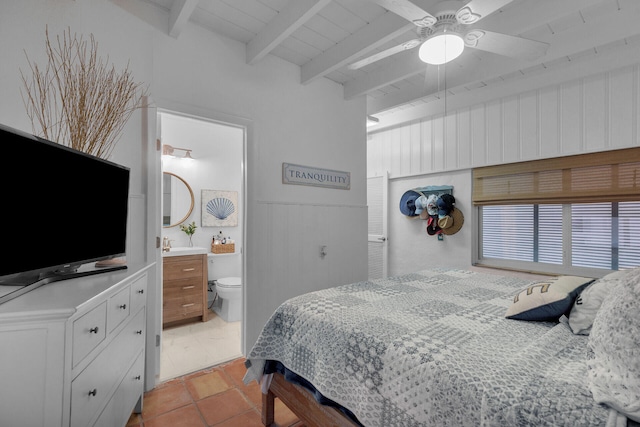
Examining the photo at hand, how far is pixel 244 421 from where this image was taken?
1845 millimetres

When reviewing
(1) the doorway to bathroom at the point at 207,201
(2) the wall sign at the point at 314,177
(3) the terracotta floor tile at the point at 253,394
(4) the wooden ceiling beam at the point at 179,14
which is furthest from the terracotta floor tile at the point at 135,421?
(4) the wooden ceiling beam at the point at 179,14

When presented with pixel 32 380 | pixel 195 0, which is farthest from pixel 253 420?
pixel 195 0

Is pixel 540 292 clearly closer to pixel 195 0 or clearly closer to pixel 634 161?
pixel 634 161

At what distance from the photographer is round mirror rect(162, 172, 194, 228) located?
3.82 metres

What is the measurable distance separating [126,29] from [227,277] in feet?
9.52

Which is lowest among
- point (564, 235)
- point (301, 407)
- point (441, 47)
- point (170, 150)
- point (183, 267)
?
point (301, 407)

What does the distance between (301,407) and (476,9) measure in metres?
2.23

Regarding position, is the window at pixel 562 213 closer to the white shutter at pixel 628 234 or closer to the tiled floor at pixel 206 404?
the white shutter at pixel 628 234

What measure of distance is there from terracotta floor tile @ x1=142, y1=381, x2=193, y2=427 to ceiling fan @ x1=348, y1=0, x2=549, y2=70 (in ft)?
8.53

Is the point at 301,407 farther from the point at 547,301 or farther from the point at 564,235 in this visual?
the point at 564,235

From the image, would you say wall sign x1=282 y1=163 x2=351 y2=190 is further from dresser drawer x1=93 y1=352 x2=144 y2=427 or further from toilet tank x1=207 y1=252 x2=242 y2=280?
dresser drawer x1=93 y1=352 x2=144 y2=427

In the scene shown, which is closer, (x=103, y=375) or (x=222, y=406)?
(x=103, y=375)

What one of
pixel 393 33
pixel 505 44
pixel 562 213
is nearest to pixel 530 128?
pixel 562 213

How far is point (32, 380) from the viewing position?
96 centimetres
